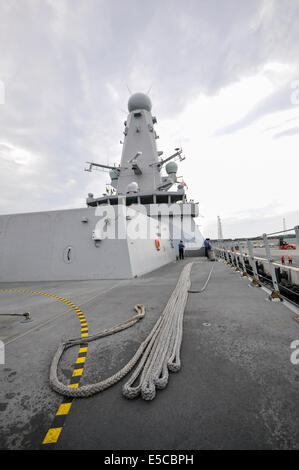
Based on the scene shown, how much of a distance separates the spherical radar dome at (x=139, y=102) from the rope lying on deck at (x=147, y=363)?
27.3m

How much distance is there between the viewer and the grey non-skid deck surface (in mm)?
1365

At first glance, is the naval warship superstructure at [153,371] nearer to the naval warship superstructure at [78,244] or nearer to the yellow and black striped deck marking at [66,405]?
the yellow and black striped deck marking at [66,405]

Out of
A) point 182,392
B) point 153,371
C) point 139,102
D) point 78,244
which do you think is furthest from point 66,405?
point 139,102

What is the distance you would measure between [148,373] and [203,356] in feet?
2.53

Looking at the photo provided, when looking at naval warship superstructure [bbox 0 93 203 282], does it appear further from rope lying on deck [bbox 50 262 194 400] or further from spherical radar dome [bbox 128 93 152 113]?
spherical radar dome [bbox 128 93 152 113]

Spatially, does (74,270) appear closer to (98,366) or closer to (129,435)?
(98,366)

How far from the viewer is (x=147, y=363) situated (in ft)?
7.18

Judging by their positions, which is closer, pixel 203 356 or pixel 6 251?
pixel 203 356

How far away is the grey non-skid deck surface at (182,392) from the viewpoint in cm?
137

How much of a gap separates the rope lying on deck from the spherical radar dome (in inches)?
1075

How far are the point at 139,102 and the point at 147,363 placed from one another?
28389mm

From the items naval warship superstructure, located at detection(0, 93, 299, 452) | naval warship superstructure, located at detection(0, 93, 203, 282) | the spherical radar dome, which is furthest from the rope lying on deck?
the spherical radar dome
